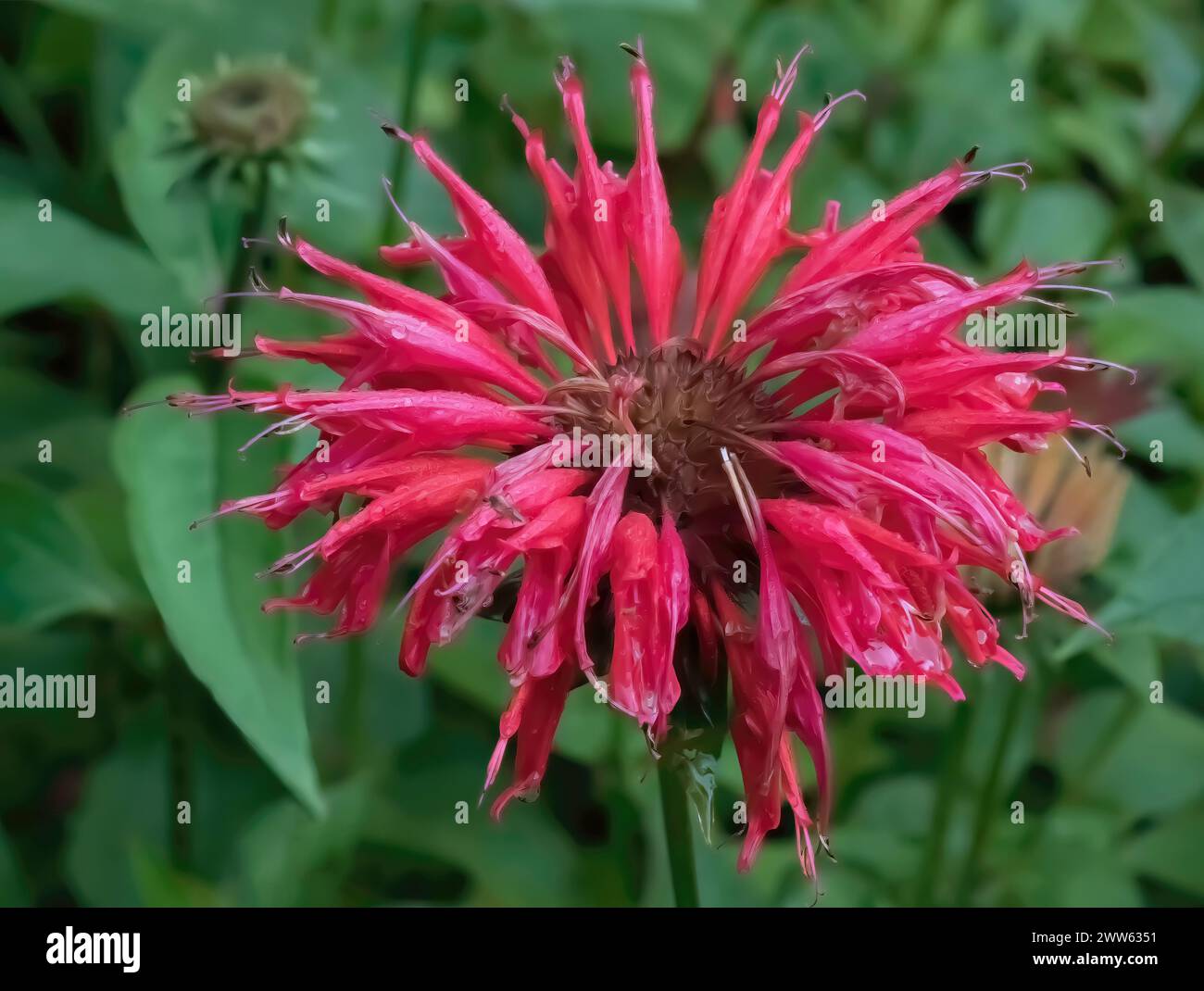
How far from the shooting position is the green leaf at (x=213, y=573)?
563mm

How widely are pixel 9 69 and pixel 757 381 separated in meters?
0.85

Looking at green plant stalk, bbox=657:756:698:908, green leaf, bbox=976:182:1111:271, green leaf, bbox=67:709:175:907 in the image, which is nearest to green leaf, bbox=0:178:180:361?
green leaf, bbox=67:709:175:907

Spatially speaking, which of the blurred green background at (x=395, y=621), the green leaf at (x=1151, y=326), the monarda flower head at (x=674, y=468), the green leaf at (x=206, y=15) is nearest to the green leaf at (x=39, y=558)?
the blurred green background at (x=395, y=621)

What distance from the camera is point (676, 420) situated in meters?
0.57

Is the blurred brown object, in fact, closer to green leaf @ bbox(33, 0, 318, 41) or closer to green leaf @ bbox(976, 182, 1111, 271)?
green leaf @ bbox(976, 182, 1111, 271)

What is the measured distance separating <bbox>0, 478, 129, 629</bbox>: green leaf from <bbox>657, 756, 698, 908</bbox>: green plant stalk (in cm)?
43

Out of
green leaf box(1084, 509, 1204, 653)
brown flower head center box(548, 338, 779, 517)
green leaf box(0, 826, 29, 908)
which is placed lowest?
green leaf box(0, 826, 29, 908)

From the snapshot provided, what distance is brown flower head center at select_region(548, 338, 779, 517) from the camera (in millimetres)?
549

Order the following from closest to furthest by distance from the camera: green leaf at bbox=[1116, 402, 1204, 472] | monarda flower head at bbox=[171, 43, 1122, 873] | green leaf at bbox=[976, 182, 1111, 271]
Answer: monarda flower head at bbox=[171, 43, 1122, 873] < green leaf at bbox=[1116, 402, 1204, 472] < green leaf at bbox=[976, 182, 1111, 271]

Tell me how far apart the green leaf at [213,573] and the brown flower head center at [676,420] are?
0.20 meters

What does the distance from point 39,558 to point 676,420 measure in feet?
1.46
